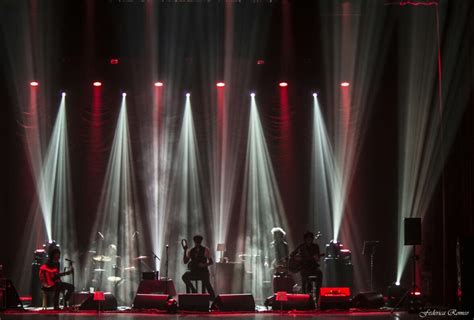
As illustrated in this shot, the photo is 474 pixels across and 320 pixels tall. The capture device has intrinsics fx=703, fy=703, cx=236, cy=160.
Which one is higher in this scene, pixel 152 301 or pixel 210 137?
pixel 210 137

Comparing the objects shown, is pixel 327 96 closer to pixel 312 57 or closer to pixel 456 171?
pixel 312 57

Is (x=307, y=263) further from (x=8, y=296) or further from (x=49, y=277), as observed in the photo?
(x=8, y=296)

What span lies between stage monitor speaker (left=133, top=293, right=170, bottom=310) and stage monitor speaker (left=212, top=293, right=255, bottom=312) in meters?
0.91

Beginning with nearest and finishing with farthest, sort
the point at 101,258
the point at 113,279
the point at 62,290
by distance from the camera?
1. the point at 62,290
2. the point at 113,279
3. the point at 101,258

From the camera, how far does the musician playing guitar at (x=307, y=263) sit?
43.2 ft

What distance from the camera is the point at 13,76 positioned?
16.0 m

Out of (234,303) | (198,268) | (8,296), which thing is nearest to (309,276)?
(234,303)

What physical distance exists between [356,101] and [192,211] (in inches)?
182

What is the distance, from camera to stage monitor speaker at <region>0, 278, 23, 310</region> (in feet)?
41.3

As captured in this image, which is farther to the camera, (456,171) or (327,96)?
(327,96)

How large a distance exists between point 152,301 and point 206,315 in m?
1.23

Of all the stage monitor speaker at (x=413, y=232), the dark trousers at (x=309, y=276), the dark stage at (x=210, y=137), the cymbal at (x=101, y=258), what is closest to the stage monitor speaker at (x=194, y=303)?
the dark trousers at (x=309, y=276)

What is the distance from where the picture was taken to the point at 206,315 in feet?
38.1

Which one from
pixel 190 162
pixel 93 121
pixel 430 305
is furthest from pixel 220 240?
pixel 430 305
